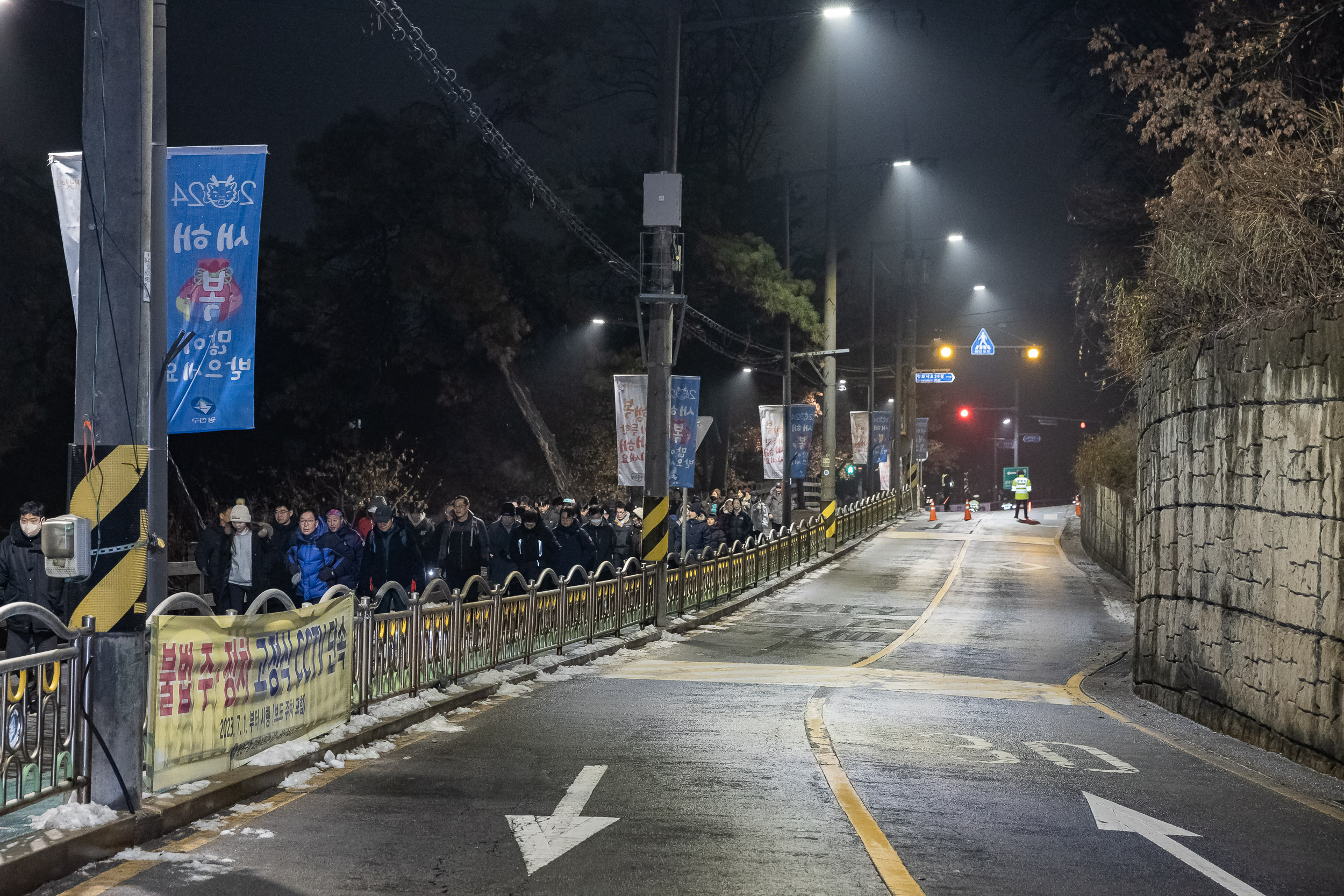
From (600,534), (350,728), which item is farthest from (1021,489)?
(350,728)

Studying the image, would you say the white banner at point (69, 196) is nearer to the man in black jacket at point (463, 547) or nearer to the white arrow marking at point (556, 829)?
the white arrow marking at point (556, 829)

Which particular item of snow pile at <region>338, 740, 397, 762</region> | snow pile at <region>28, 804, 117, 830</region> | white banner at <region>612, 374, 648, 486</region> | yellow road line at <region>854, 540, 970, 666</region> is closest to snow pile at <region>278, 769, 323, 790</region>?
snow pile at <region>338, 740, 397, 762</region>

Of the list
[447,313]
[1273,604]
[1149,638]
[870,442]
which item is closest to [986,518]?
[870,442]

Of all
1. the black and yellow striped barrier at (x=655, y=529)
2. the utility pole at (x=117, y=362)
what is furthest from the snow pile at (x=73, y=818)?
the black and yellow striped barrier at (x=655, y=529)

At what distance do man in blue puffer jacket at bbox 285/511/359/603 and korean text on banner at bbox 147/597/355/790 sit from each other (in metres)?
4.30

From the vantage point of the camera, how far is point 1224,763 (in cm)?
1072

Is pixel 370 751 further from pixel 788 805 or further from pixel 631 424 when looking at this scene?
pixel 631 424

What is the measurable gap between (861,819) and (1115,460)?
3604cm

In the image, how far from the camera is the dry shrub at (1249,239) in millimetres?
12938

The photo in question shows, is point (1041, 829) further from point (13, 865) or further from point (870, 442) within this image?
point (870, 442)

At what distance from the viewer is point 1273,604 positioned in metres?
11.5

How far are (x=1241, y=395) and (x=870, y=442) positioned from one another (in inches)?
1683

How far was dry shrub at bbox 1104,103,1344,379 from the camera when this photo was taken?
42.4ft

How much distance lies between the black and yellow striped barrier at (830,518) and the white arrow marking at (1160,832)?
31.2 metres
